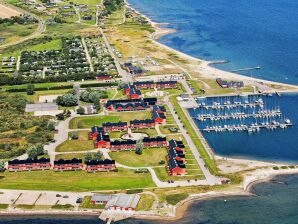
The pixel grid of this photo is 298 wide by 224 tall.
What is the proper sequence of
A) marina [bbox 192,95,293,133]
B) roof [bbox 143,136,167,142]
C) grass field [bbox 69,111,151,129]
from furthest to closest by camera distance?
marina [bbox 192,95,293,133]
grass field [bbox 69,111,151,129]
roof [bbox 143,136,167,142]

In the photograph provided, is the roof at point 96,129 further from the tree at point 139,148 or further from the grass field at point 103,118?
the tree at point 139,148

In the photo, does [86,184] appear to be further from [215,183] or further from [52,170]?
[215,183]

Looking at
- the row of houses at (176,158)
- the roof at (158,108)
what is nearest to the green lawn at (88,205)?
the row of houses at (176,158)

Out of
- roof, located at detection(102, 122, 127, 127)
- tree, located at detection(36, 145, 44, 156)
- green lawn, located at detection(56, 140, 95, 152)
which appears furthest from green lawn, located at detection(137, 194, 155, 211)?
roof, located at detection(102, 122, 127, 127)

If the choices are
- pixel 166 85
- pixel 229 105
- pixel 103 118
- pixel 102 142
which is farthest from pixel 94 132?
pixel 229 105

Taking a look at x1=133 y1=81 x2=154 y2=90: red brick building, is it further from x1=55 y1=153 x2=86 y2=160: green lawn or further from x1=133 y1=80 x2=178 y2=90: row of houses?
x1=55 y1=153 x2=86 y2=160: green lawn

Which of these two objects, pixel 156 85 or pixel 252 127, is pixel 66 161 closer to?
pixel 252 127

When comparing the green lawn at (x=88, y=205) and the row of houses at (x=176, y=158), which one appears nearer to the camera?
the green lawn at (x=88, y=205)

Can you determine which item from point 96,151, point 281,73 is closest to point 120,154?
point 96,151
